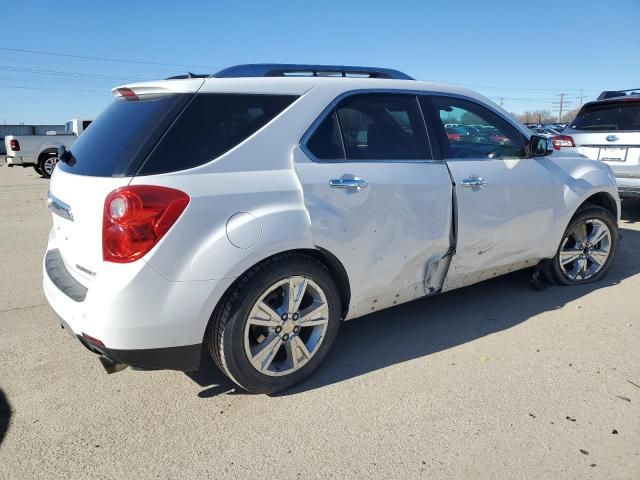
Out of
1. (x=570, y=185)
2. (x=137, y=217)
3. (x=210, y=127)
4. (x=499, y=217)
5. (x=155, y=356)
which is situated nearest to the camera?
(x=137, y=217)

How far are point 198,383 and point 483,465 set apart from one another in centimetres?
165

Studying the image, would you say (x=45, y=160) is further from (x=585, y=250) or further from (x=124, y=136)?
(x=585, y=250)

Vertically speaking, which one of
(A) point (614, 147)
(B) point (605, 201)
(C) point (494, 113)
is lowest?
(B) point (605, 201)

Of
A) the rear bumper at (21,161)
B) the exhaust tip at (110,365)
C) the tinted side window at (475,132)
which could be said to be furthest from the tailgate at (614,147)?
the rear bumper at (21,161)

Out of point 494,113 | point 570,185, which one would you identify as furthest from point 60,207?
point 570,185

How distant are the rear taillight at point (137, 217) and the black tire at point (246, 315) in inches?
19.4

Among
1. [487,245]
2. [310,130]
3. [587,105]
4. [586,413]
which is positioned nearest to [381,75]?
[310,130]

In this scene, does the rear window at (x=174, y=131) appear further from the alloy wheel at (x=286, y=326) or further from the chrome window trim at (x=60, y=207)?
the alloy wheel at (x=286, y=326)

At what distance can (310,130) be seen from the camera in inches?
109

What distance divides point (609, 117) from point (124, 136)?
682cm

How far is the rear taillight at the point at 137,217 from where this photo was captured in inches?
88.5

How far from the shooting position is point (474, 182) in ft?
11.2

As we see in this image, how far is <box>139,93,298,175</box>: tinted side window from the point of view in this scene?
238cm

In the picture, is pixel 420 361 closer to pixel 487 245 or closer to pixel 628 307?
pixel 487 245
